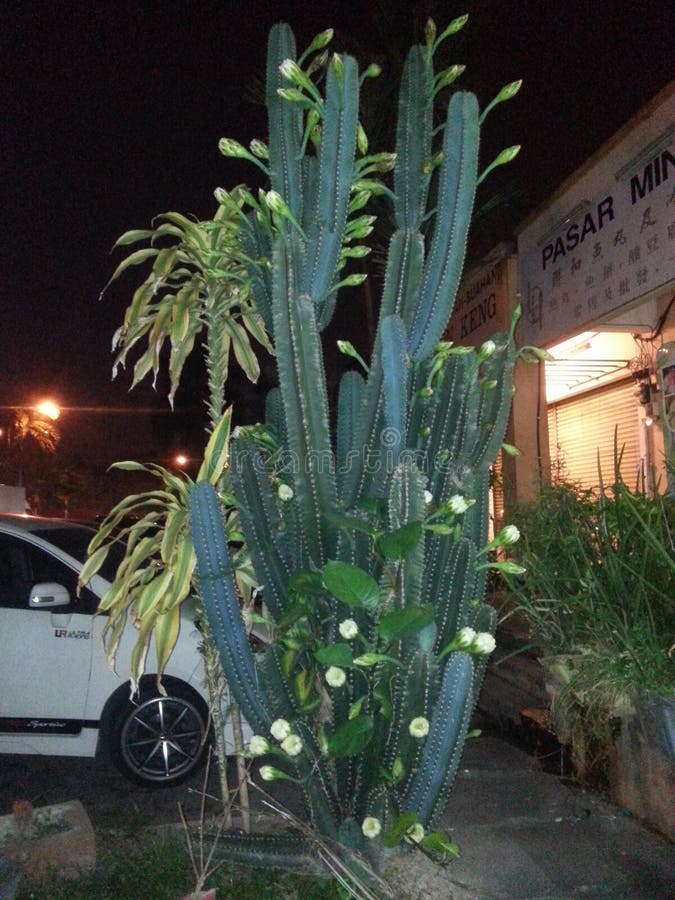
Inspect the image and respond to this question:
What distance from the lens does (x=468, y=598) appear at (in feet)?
11.2

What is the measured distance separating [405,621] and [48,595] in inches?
136

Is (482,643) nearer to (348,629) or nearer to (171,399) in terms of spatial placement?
(348,629)

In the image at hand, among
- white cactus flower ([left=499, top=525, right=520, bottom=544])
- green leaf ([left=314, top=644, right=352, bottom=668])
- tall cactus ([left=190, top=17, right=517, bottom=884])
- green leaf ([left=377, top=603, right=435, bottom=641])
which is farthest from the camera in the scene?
white cactus flower ([left=499, top=525, right=520, bottom=544])

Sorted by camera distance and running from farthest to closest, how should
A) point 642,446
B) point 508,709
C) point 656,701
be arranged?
point 642,446 < point 508,709 < point 656,701

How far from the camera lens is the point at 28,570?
602 cm

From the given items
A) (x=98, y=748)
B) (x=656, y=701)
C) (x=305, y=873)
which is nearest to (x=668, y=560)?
(x=656, y=701)

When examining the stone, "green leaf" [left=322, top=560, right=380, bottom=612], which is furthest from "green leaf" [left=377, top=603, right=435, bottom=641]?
the stone

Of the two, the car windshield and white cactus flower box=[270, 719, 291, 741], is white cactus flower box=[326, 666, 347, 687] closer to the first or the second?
white cactus flower box=[270, 719, 291, 741]

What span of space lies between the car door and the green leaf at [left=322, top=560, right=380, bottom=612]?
10.9 feet

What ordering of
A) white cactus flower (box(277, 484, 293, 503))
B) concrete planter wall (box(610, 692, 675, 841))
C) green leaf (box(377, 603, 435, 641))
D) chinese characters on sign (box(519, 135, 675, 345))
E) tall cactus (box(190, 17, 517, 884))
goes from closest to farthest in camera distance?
green leaf (box(377, 603, 435, 641))
tall cactus (box(190, 17, 517, 884))
white cactus flower (box(277, 484, 293, 503))
concrete planter wall (box(610, 692, 675, 841))
chinese characters on sign (box(519, 135, 675, 345))

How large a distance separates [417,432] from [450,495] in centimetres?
33

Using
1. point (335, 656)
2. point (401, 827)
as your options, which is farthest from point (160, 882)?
point (335, 656)

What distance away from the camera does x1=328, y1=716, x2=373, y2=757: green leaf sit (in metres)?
2.97

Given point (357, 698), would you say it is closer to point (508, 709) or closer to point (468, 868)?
point (468, 868)
